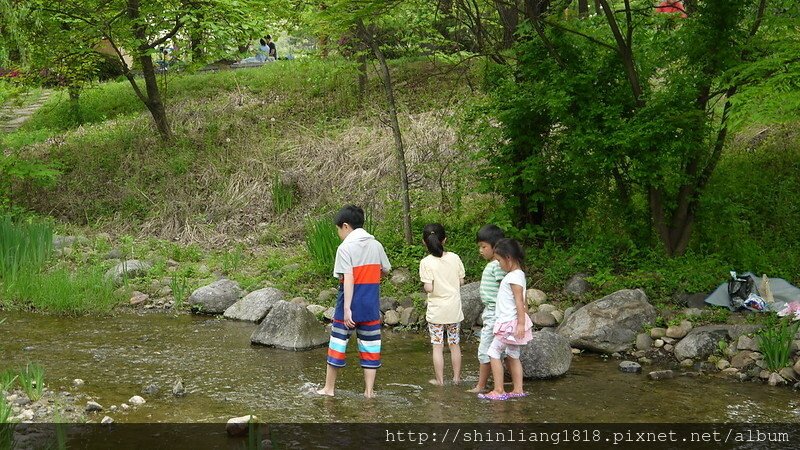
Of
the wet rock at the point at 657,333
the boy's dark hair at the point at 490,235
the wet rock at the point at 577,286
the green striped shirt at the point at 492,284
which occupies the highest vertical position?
the boy's dark hair at the point at 490,235

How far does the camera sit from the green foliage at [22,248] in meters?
11.8

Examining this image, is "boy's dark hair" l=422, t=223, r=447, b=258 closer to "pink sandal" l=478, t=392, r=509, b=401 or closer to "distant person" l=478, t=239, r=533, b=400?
"distant person" l=478, t=239, r=533, b=400

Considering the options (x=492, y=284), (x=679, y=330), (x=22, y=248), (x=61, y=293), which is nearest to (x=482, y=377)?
(x=492, y=284)

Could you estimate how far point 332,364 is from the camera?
24.4 ft

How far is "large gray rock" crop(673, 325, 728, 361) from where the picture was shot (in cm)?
902

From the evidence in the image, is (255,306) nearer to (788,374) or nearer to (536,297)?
(536,297)

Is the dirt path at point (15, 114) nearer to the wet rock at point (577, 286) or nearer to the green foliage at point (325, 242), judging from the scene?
the green foliage at point (325, 242)

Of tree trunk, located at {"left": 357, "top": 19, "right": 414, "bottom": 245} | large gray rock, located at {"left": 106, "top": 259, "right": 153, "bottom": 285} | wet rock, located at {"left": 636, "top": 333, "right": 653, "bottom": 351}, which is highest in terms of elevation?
tree trunk, located at {"left": 357, "top": 19, "right": 414, "bottom": 245}

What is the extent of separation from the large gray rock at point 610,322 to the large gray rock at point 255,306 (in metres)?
3.90

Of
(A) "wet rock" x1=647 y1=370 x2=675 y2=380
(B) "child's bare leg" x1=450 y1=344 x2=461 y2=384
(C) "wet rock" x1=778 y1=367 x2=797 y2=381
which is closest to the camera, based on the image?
(B) "child's bare leg" x1=450 y1=344 x2=461 y2=384

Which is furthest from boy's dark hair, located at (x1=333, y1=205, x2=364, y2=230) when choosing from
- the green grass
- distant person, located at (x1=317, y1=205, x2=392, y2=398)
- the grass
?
the green grass

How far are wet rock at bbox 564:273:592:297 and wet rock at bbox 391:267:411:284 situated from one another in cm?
231

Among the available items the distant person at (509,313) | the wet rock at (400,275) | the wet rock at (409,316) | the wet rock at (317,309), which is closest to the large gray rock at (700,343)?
the distant person at (509,313)

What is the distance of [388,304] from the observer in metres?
11.3
